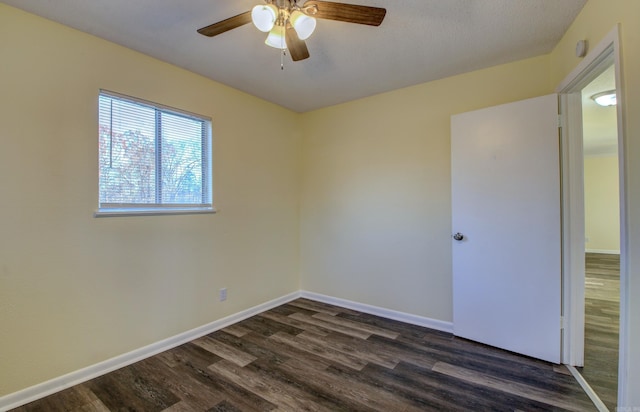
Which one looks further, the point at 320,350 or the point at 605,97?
the point at 605,97

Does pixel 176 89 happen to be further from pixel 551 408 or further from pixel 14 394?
pixel 551 408

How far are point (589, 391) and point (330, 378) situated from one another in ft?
5.53

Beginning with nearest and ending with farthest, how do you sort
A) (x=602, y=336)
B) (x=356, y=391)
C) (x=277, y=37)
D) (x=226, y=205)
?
(x=277, y=37)
(x=356, y=391)
(x=602, y=336)
(x=226, y=205)

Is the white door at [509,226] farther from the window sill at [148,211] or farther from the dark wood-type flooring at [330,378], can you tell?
the window sill at [148,211]

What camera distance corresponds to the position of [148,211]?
243 centimetres

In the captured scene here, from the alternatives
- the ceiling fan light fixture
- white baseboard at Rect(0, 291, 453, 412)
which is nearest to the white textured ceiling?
the ceiling fan light fixture

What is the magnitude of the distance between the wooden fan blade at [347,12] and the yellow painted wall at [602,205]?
794cm

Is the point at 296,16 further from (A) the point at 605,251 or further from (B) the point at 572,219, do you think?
(A) the point at 605,251

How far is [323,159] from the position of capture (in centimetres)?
378

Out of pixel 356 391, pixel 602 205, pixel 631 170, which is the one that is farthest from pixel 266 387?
pixel 602 205

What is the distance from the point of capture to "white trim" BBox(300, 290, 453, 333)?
9.49 ft

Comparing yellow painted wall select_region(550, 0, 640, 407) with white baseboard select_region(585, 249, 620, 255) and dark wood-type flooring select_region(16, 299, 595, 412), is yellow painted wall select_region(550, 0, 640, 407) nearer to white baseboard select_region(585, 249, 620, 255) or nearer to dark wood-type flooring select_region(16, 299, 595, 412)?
dark wood-type flooring select_region(16, 299, 595, 412)

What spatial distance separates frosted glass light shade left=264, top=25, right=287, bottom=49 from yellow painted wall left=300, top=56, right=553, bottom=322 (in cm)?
172

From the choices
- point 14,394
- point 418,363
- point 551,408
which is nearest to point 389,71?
point 418,363
